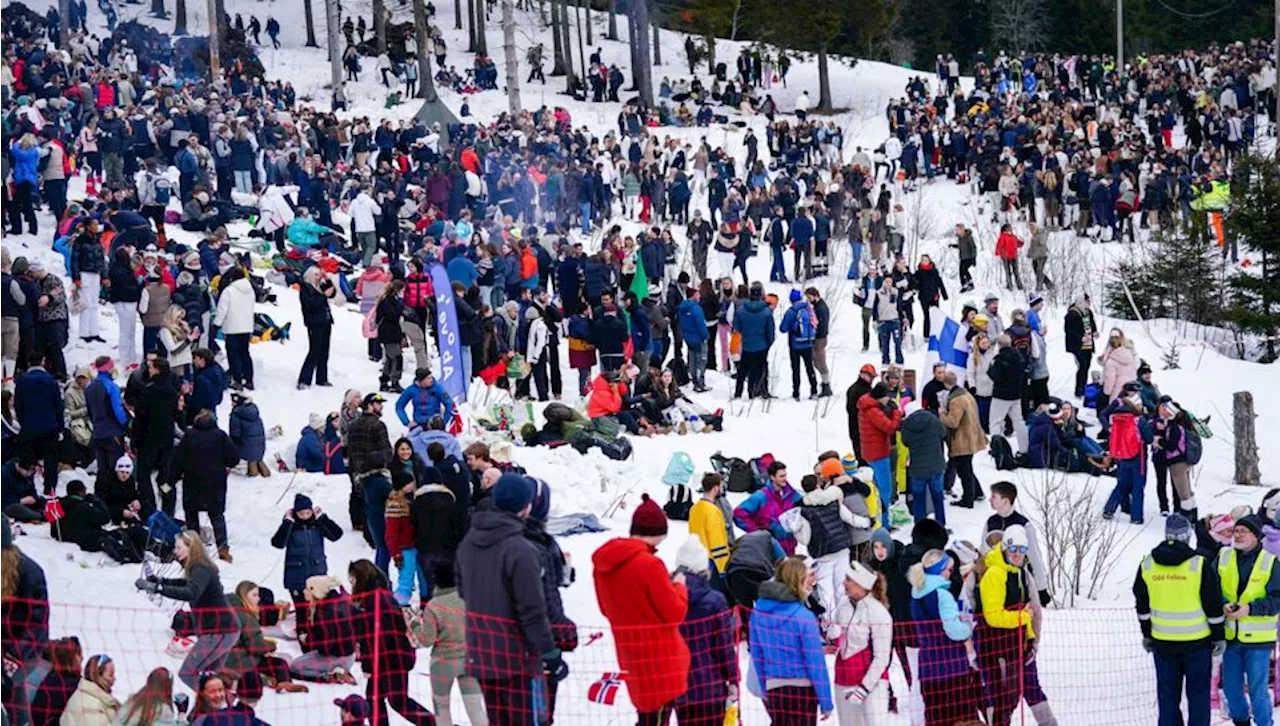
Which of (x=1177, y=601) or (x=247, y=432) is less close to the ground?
(x=247, y=432)

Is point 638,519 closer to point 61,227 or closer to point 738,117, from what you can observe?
point 61,227

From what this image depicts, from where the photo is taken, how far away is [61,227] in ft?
75.7

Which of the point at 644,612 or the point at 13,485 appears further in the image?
the point at 13,485

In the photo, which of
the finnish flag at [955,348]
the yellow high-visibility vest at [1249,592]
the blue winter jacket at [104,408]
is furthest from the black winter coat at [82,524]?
the finnish flag at [955,348]

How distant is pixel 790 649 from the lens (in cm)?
946

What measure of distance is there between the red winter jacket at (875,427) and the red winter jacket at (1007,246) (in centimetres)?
1252

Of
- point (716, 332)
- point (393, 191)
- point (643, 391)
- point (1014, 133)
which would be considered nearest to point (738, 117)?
→ point (1014, 133)

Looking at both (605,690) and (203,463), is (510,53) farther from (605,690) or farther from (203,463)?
(605,690)

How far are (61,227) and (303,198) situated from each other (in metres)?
5.86

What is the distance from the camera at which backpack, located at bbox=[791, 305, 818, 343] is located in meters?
20.9

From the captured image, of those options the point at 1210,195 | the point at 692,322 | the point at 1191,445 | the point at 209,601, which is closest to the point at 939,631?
the point at 209,601

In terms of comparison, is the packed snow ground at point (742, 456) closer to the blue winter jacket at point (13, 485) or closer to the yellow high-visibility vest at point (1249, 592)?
the blue winter jacket at point (13, 485)

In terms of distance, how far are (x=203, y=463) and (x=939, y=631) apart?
623cm

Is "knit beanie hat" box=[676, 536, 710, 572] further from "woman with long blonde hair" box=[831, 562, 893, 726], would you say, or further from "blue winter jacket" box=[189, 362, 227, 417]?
"blue winter jacket" box=[189, 362, 227, 417]
